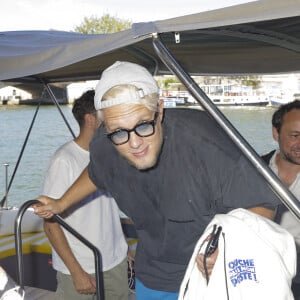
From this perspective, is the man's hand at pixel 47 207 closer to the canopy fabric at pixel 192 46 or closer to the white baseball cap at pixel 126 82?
the canopy fabric at pixel 192 46

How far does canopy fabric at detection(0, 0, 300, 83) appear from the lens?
1.85 m

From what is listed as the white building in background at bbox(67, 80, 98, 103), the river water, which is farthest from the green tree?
the white building in background at bbox(67, 80, 98, 103)

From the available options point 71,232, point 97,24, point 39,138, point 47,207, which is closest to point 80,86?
point 39,138

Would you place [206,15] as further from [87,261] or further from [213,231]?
[87,261]

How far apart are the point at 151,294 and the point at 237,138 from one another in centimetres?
87

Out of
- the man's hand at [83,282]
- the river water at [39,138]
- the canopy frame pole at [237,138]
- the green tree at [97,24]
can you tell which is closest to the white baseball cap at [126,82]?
the canopy frame pole at [237,138]

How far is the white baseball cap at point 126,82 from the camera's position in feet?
6.54

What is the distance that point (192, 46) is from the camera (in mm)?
3080

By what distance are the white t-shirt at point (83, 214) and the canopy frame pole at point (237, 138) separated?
1.15 m

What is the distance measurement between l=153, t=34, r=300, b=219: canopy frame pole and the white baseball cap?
107 mm

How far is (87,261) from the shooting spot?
3.19 meters

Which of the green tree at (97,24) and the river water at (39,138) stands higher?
the green tree at (97,24)

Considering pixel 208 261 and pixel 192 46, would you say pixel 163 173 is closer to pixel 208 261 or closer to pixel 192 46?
pixel 208 261

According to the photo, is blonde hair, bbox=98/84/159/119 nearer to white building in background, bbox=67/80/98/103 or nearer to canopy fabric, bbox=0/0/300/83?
canopy fabric, bbox=0/0/300/83
